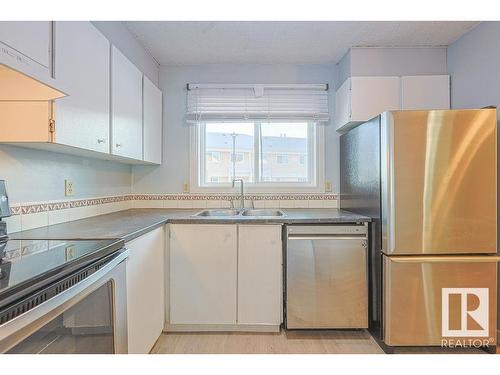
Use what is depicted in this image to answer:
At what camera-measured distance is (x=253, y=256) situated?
2.19 metres

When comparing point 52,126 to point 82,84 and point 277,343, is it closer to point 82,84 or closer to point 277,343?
point 82,84

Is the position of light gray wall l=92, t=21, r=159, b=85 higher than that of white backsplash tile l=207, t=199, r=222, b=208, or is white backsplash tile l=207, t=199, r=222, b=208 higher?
light gray wall l=92, t=21, r=159, b=85

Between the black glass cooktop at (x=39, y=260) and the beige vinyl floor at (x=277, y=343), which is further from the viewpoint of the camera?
the beige vinyl floor at (x=277, y=343)

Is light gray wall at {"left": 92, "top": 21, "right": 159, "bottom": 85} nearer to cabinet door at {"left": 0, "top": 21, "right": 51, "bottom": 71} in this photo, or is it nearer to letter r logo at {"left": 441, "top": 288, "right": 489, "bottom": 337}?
cabinet door at {"left": 0, "top": 21, "right": 51, "bottom": 71}

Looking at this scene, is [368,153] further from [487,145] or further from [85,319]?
[85,319]

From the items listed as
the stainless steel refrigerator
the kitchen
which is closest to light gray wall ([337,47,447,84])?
the kitchen

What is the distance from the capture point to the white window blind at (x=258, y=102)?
282 cm

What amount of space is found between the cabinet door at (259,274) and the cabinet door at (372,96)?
119 cm

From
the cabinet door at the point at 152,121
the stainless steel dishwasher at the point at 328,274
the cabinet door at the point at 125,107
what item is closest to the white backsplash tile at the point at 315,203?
the stainless steel dishwasher at the point at 328,274

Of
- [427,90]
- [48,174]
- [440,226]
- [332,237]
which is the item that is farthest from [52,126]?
[427,90]

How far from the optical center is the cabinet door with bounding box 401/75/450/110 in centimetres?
252

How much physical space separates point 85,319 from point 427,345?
77.8 inches

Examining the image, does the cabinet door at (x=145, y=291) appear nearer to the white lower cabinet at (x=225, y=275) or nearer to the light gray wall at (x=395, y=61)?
the white lower cabinet at (x=225, y=275)

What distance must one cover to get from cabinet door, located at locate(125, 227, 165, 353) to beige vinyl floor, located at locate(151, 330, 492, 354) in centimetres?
16
